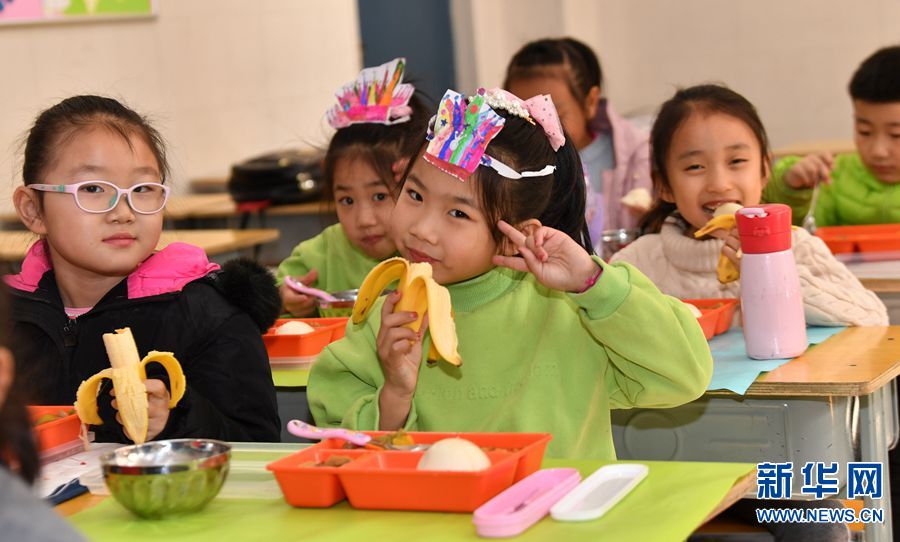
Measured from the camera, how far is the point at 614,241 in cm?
361

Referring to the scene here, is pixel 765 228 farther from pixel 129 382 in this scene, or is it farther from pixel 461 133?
pixel 129 382

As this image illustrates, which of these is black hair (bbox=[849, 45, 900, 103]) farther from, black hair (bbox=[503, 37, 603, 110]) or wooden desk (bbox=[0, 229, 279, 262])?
wooden desk (bbox=[0, 229, 279, 262])

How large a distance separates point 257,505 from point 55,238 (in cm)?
94

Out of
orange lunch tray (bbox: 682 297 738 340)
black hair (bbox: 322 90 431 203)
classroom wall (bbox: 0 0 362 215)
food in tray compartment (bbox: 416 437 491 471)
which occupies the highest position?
classroom wall (bbox: 0 0 362 215)

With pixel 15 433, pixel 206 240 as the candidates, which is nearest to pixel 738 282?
pixel 15 433

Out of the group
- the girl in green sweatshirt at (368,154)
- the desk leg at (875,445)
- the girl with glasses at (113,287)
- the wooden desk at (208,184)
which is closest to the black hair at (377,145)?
the girl in green sweatshirt at (368,154)

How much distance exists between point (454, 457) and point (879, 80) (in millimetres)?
3094

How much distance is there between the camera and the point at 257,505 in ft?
5.21

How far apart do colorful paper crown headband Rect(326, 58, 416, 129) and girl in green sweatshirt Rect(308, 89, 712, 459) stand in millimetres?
1350

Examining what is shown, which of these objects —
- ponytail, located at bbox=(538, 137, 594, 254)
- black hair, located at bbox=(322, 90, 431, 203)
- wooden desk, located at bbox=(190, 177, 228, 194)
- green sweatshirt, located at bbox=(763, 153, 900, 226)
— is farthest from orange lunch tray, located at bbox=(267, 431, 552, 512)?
wooden desk, located at bbox=(190, 177, 228, 194)

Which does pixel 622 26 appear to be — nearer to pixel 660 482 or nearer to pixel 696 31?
pixel 696 31

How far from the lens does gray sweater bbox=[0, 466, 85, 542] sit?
39.8 inches

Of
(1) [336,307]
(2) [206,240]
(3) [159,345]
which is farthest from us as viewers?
(2) [206,240]

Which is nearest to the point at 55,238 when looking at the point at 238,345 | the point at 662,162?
the point at 238,345
